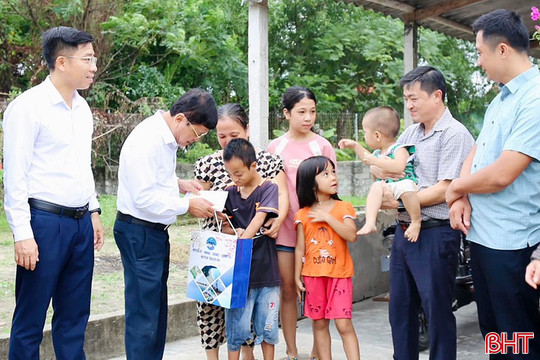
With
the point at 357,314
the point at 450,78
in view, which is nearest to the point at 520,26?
the point at 357,314

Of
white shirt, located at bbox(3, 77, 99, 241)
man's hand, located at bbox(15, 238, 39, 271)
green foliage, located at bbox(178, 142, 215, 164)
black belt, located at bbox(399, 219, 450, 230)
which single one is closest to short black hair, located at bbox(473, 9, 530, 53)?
black belt, located at bbox(399, 219, 450, 230)

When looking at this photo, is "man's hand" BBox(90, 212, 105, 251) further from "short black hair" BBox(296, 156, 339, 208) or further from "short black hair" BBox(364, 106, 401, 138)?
"short black hair" BBox(364, 106, 401, 138)

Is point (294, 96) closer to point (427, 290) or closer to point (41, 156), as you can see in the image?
point (427, 290)

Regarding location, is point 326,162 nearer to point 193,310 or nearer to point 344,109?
point 193,310

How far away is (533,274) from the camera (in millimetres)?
2902

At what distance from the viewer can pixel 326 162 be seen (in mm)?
4512

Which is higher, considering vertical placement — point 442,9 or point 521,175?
point 442,9

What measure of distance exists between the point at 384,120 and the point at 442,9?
13.3ft

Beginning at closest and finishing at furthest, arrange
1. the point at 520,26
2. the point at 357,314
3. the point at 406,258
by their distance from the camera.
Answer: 1. the point at 520,26
2. the point at 406,258
3. the point at 357,314

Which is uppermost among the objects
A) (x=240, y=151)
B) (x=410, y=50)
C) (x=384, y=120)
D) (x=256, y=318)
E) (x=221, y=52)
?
(x=221, y=52)

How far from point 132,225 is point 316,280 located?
1342 millimetres

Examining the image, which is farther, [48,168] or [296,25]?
[296,25]

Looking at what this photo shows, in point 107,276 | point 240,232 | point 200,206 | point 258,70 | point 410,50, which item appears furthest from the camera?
point 410,50

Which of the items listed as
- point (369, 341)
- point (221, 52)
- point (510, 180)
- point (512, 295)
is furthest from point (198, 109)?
point (221, 52)
